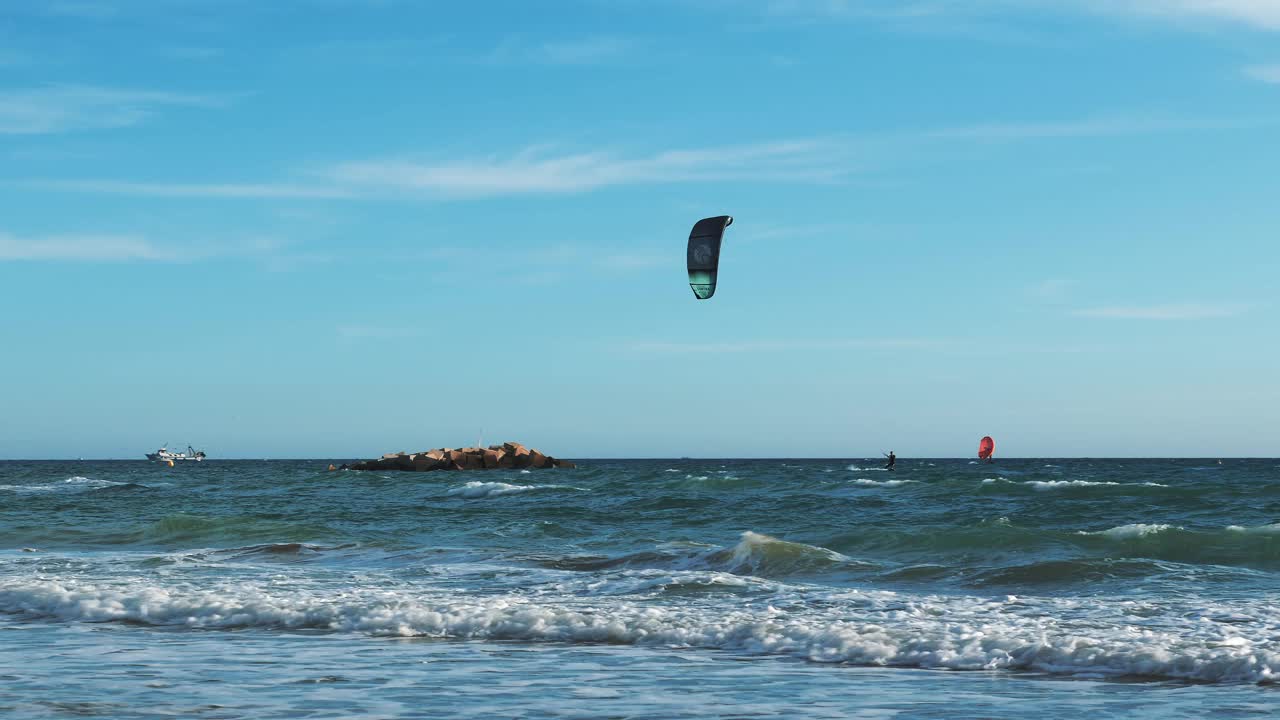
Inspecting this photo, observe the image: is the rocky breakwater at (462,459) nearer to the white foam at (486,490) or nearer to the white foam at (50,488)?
the white foam at (50,488)

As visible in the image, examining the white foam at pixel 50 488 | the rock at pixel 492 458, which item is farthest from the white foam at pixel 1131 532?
the rock at pixel 492 458

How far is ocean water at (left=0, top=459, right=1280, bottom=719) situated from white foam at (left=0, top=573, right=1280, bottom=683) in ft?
0.10

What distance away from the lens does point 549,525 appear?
21.3m

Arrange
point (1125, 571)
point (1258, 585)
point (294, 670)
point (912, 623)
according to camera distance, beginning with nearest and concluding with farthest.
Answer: point (294, 670) < point (912, 623) < point (1258, 585) < point (1125, 571)

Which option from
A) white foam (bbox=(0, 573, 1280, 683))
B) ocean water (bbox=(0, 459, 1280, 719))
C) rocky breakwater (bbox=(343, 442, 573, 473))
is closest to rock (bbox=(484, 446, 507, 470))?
rocky breakwater (bbox=(343, 442, 573, 473))

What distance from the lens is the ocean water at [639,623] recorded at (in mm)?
6754

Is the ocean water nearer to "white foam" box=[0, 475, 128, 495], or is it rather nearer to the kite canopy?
the kite canopy

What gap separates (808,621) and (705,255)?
8.15 metres

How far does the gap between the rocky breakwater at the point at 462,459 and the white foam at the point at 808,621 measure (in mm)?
60760

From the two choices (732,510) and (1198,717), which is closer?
(1198,717)

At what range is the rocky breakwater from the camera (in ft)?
238

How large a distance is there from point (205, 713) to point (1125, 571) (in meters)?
9.81

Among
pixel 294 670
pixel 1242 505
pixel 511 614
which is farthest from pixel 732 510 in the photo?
pixel 294 670

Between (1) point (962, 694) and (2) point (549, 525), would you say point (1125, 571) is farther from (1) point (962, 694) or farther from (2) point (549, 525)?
(2) point (549, 525)
